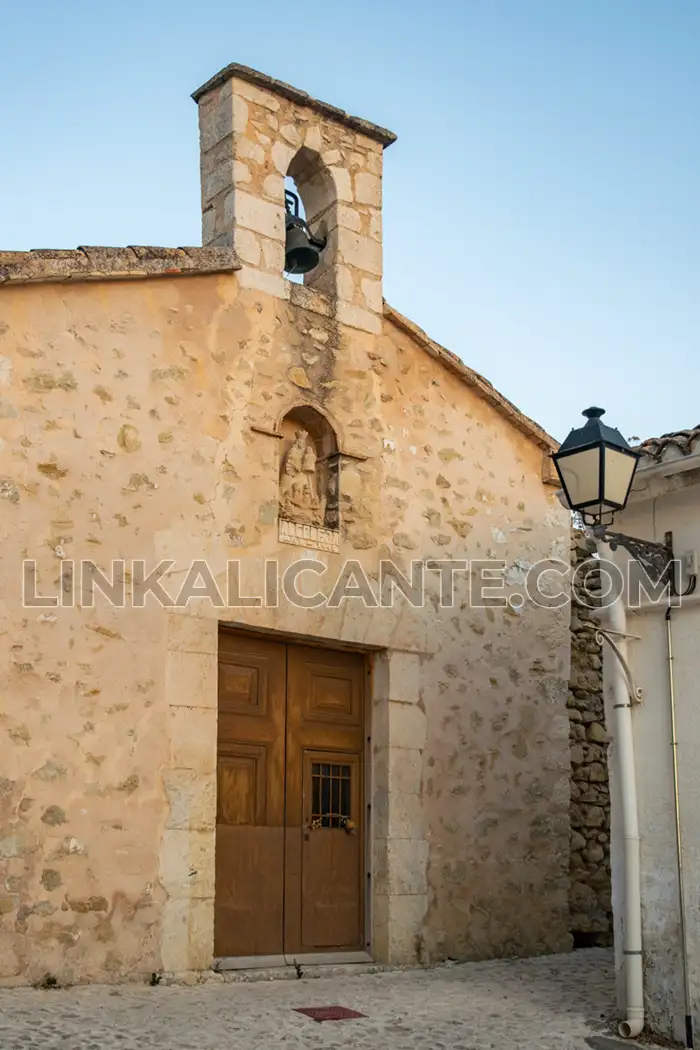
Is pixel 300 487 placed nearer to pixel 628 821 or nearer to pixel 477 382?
pixel 477 382

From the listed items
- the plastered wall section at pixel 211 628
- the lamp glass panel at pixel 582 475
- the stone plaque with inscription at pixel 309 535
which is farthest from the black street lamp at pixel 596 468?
the plastered wall section at pixel 211 628

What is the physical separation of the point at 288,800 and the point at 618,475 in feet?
11.1

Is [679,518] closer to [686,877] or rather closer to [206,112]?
[686,877]

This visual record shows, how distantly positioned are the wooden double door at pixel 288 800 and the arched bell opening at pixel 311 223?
103 inches

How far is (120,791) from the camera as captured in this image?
695cm

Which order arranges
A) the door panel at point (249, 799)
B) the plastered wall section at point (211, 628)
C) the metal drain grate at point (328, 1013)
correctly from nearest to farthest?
the metal drain grate at point (328, 1013)
the plastered wall section at point (211, 628)
the door panel at point (249, 799)

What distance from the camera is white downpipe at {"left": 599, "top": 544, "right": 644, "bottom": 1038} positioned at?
240 inches

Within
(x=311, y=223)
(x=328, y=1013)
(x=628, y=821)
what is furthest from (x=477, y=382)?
(x=328, y=1013)

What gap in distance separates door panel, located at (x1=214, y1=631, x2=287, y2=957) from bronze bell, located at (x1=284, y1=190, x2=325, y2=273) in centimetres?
264

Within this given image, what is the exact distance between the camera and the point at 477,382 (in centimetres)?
931

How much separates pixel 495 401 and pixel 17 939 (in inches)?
201

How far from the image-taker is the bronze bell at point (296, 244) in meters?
8.55

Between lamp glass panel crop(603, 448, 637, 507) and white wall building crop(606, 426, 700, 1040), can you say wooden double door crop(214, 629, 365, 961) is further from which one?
lamp glass panel crop(603, 448, 637, 507)

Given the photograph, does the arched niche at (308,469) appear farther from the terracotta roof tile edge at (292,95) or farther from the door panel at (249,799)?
the terracotta roof tile edge at (292,95)
